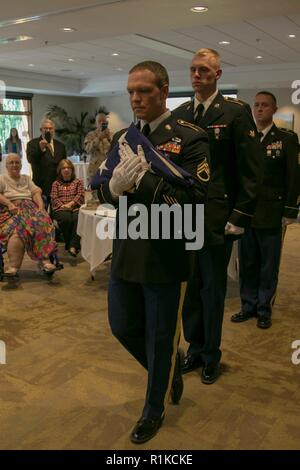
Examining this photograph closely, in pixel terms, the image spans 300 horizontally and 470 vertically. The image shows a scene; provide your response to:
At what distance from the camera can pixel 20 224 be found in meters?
4.50

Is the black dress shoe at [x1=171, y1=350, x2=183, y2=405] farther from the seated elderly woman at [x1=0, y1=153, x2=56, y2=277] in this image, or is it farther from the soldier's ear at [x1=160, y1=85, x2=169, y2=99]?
the seated elderly woman at [x1=0, y1=153, x2=56, y2=277]

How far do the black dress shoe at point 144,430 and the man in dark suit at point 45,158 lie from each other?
410 cm

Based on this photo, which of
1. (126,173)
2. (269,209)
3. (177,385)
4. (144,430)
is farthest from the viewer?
(269,209)

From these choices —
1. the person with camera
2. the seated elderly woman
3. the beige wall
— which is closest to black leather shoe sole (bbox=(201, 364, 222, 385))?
the seated elderly woman

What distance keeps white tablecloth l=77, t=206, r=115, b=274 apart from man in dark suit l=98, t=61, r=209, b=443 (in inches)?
83.2

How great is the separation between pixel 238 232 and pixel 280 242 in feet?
3.41

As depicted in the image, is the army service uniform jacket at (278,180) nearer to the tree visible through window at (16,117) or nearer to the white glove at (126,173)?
the white glove at (126,173)

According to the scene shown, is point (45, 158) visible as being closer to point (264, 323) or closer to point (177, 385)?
point (264, 323)

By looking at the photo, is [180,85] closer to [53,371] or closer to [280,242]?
[280,242]

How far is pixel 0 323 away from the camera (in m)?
3.44

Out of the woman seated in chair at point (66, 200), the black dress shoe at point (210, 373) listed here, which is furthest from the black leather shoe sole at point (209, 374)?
the woman seated in chair at point (66, 200)

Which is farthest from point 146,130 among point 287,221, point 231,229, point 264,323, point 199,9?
point 199,9

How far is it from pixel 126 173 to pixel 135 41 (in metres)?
6.49

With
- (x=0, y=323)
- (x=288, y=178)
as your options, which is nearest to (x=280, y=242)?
(x=288, y=178)
